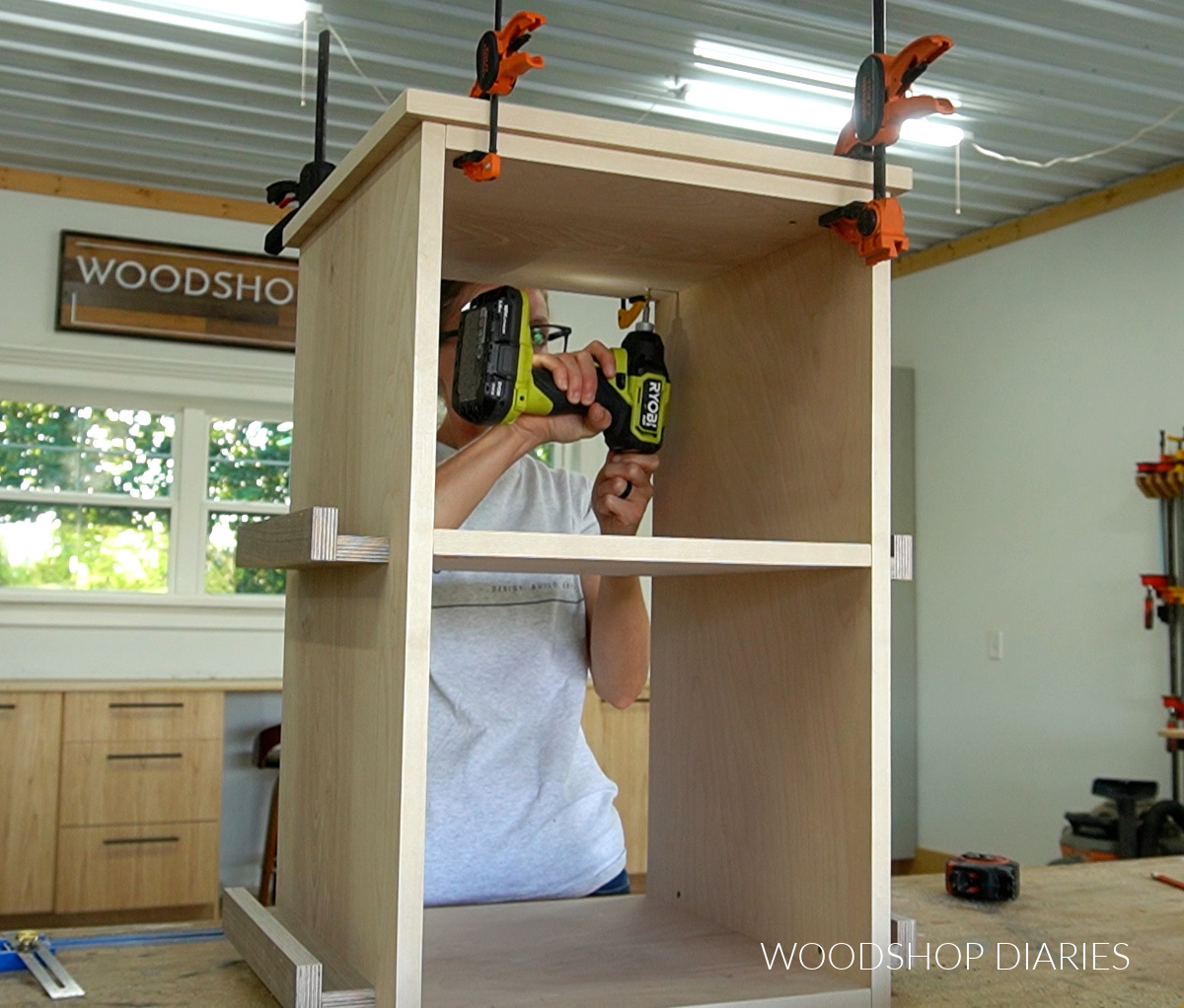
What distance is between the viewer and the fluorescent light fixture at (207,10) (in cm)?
343

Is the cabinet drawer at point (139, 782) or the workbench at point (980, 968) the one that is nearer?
the workbench at point (980, 968)

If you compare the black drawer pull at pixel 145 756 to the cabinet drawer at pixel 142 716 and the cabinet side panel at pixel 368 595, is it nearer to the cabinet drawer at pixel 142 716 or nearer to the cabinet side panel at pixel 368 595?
the cabinet drawer at pixel 142 716

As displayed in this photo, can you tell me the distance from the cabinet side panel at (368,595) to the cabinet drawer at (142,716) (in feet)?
11.1

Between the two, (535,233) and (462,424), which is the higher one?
(535,233)

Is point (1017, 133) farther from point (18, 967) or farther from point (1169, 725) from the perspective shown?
point (18, 967)

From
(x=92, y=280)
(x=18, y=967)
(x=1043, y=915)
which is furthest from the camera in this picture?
(x=92, y=280)

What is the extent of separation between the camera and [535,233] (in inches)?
44.5

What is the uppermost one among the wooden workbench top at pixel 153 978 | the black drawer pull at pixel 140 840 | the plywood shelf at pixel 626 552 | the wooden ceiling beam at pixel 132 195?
the wooden ceiling beam at pixel 132 195

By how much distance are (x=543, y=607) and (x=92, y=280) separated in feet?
13.0

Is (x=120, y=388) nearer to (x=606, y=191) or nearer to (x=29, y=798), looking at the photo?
(x=29, y=798)

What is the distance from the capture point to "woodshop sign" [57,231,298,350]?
486 cm

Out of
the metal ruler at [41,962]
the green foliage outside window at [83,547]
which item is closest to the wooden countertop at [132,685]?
the green foliage outside window at [83,547]

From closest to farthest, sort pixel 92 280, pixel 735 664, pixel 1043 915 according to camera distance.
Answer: pixel 735 664, pixel 1043 915, pixel 92 280

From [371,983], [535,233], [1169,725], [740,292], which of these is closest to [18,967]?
[371,983]
